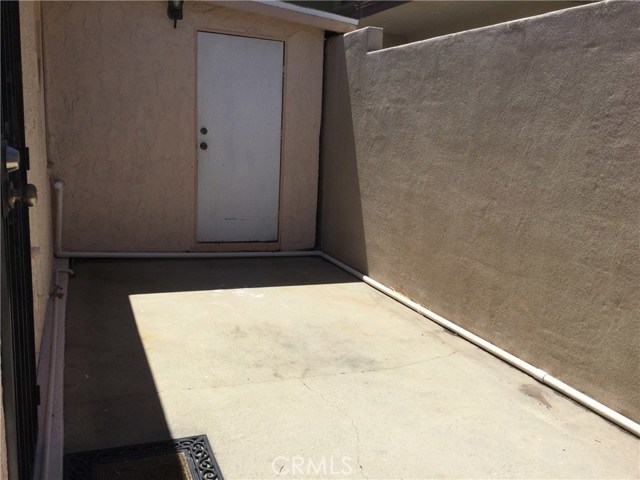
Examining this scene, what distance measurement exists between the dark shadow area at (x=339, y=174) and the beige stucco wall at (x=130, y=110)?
431 mm

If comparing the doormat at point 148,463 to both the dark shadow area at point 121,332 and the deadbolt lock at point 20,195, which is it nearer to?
the dark shadow area at point 121,332

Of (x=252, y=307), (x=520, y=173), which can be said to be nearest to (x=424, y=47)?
(x=520, y=173)

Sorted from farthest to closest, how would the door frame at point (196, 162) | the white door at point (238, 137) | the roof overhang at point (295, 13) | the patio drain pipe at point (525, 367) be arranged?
the white door at point (238, 137) → the door frame at point (196, 162) → the roof overhang at point (295, 13) → the patio drain pipe at point (525, 367)

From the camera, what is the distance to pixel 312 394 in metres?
3.22

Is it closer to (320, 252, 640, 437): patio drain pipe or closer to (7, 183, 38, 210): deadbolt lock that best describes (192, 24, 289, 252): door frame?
(320, 252, 640, 437): patio drain pipe

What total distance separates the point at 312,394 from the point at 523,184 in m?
1.85

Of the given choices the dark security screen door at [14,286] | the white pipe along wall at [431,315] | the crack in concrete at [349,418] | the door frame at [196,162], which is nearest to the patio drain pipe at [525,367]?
the white pipe along wall at [431,315]

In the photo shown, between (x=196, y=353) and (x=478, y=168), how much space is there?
229 cm

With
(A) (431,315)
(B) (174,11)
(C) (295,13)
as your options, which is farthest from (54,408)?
(C) (295,13)

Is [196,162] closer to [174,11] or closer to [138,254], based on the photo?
[138,254]

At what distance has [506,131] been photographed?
3.78 meters

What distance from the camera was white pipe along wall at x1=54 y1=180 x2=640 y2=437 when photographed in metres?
3.11

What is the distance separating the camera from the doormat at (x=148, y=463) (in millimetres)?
2385

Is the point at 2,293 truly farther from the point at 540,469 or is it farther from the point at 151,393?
the point at 540,469
